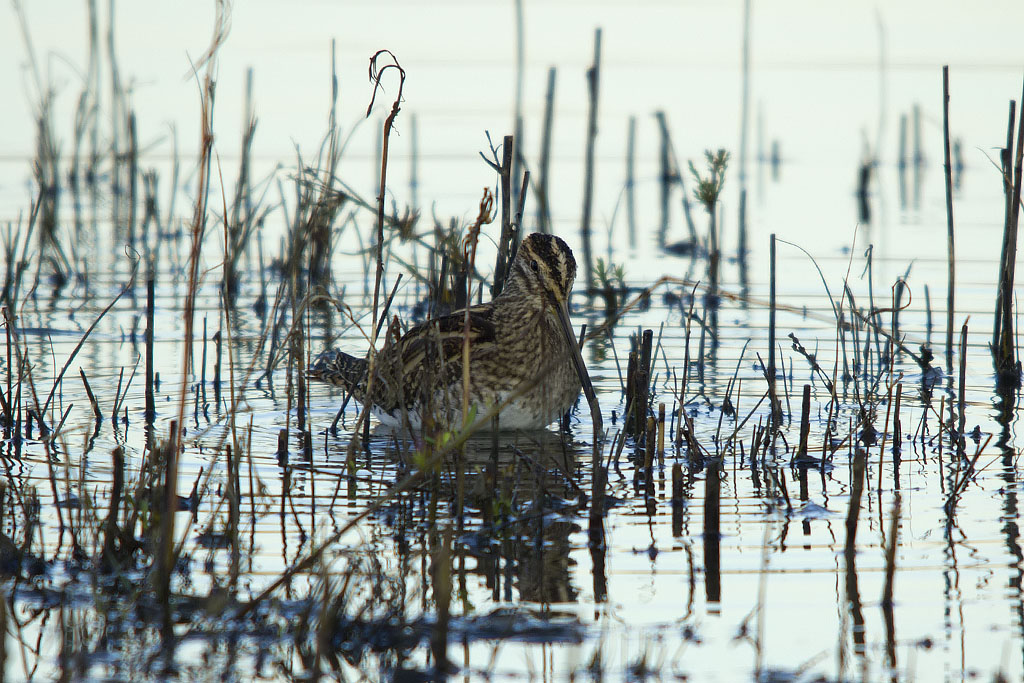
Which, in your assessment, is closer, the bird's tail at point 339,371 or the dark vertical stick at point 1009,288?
the dark vertical stick at point 1009,288

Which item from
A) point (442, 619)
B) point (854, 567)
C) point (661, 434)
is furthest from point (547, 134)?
point (442, 619)

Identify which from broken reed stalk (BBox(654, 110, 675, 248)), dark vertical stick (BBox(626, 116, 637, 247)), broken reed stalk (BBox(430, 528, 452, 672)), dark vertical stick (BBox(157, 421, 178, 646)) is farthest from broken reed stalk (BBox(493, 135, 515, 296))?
dark vertical stick (BBox(626, 116, 637, 247))

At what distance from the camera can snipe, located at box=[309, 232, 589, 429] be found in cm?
630

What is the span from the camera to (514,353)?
21.8ft

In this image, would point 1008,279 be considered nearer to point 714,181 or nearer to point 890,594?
point 714,181

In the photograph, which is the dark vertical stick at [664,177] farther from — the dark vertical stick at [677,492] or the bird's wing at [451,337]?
the dark vertical stick at [677,492]

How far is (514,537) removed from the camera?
4.54m

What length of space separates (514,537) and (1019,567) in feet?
5.25

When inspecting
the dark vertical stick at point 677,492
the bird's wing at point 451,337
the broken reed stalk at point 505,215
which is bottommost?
the dark vertical stick at point 677,492

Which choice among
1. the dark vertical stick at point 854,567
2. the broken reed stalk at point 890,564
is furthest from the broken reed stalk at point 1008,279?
the broken reed stalk at point 890,564

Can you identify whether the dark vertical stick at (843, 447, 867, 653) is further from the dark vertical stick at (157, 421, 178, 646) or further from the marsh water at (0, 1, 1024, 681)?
the dark vertical stick at (157, 421, 178, 646)

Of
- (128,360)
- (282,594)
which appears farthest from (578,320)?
(282,594)

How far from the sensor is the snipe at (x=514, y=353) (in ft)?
20.7

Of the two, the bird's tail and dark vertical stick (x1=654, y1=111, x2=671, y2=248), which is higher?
dark vertical stick (x1=654, y1=111, x2=671, y2=248)
